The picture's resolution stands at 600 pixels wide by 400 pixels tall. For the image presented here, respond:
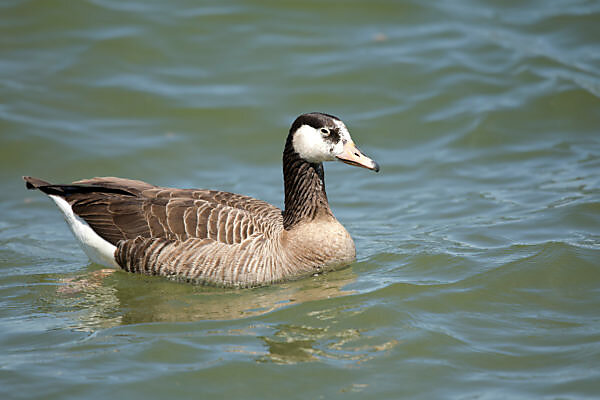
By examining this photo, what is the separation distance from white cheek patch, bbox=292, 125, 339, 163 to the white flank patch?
279 centimetres

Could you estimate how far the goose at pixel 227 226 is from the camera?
8766mm

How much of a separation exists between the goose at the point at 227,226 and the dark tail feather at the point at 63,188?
14 mm

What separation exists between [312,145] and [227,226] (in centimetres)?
148

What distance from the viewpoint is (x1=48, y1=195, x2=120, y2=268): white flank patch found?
933 cm

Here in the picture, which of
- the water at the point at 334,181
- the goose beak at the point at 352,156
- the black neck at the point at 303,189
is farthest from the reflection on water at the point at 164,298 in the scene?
the goose beak at the point at 352,156

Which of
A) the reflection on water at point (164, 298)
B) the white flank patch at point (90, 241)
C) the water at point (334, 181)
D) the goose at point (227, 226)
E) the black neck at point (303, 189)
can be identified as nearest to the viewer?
the water at point (334, 181)

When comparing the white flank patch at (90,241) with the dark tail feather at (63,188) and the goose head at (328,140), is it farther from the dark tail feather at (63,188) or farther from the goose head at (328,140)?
the goose head at (328,140)

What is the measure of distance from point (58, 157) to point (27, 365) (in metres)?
7.65

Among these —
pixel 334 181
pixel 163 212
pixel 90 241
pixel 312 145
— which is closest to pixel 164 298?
pixel 163 212

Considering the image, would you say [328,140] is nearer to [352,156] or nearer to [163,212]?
[352,156]

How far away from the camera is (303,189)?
30.4 ft

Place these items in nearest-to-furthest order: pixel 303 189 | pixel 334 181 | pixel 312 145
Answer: pixel 312 145, pixel 303 189, pixel 334 181

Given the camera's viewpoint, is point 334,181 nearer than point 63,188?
No

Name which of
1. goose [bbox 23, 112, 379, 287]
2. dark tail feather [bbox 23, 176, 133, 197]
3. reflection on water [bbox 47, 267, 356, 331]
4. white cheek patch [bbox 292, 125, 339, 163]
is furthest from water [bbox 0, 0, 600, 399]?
white cheek patch [bbox 292, 125, 339, 163]
